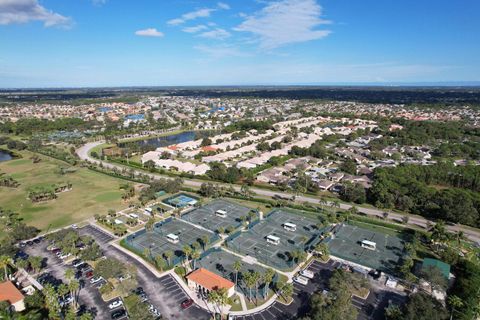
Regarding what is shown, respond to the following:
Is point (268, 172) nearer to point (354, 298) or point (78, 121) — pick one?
point (354, 298)

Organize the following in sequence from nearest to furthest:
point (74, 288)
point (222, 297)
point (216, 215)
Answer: point (222, 297)
point (74, 288)
point (216, 215)

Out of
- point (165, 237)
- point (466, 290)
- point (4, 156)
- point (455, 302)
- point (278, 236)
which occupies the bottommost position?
point (4, 156)

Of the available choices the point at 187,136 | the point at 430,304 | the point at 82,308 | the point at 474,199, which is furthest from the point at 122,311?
the point at 187,136

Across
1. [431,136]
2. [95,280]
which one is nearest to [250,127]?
[431,136]

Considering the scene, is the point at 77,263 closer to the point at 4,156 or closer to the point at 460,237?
the point at 460,237

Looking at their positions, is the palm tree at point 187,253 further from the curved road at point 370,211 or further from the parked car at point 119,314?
the curved road at point 370,211

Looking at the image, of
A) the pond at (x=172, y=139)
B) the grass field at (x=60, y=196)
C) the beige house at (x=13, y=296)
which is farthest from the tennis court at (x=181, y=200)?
the pond at (x=172, y=139)

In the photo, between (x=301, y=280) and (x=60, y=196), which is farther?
(x=60, y=196)

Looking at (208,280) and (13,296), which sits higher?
(13,296)
